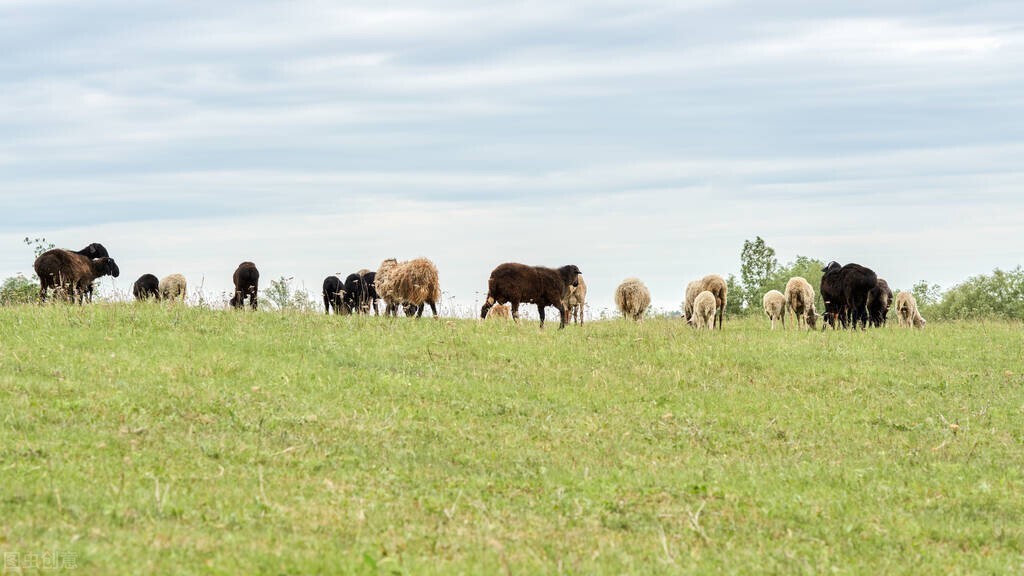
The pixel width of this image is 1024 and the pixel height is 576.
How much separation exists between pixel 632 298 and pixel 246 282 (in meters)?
12.7

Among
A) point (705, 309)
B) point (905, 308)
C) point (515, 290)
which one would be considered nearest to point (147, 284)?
point (515, 290)

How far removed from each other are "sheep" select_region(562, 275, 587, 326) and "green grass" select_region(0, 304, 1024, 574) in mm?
7623

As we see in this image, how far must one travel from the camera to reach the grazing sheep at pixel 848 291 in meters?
30.4

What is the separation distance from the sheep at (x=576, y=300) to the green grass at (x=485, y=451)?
7623 millimetres

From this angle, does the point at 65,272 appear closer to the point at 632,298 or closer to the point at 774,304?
the point at 632,298

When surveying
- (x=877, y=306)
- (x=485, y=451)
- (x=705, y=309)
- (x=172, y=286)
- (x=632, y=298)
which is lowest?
(x=485, y=451)

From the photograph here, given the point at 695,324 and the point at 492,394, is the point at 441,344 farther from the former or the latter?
the point at 695,324

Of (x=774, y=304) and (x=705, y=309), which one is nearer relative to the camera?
(x=705, y=309)

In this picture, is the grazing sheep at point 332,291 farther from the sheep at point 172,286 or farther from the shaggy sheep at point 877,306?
the shaggy sheep at point 877,306

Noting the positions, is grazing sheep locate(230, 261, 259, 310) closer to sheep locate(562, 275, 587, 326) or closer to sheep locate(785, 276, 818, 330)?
sheep locate(562, 275, 587, 326)

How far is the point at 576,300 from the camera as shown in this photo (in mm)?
30734

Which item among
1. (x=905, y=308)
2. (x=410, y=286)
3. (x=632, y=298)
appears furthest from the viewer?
(x=905, y=308)

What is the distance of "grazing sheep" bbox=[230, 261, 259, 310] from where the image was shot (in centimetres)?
3173

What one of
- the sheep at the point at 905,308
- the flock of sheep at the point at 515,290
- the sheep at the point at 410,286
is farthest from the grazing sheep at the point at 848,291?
the sheep at the point at 410,286
